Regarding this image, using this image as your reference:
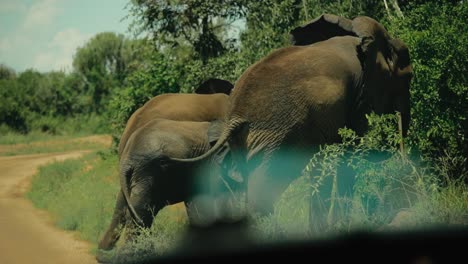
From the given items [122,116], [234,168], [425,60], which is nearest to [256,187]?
[234,168]

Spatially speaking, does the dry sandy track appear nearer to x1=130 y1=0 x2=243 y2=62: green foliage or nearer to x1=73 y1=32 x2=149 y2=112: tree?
x1=130 y1=0 x2=243 y2=62: green foliage

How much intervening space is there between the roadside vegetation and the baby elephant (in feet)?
1.02

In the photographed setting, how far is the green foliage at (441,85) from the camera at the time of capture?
8.39 m

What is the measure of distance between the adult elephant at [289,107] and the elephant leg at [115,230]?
1668 millimetres

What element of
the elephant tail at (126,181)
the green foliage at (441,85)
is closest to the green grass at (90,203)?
the elephant tail at (126,181)

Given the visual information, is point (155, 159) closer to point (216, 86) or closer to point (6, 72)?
point (216, 86)

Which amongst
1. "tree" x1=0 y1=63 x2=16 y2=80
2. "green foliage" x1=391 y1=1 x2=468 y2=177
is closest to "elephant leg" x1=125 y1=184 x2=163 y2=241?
"green foliage" x1=391 y1=1 x2=468 y2=177

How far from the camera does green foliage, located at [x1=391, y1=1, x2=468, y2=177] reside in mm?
8391

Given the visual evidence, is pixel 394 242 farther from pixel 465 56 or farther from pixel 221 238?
pixel 465 56

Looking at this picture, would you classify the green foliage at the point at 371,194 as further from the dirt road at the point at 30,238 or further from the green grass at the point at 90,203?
the dirt road at the point at 30,238

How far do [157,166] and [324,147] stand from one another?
1.81 meters

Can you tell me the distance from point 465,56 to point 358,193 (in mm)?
2344

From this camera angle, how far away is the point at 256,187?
22.1 ft

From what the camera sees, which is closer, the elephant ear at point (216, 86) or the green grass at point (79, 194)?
the elephant ear at point (216, 86)
